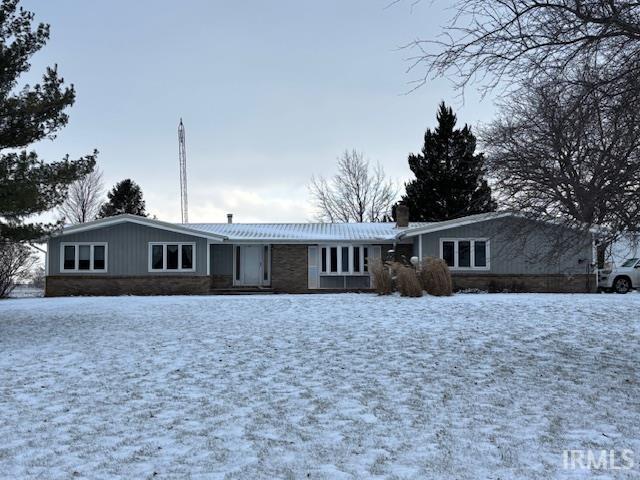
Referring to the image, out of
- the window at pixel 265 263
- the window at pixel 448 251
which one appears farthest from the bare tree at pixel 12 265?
the window at pixel 448 251

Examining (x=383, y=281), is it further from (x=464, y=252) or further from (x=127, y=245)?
(x=127, y=245)

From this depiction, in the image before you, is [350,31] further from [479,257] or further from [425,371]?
[479,257]

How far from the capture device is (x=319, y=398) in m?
6.14

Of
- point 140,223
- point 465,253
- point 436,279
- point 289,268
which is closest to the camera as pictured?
point 436,279

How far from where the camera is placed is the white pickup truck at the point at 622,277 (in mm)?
22070

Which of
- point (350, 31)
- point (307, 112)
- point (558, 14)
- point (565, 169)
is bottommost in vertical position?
point (565, 169)

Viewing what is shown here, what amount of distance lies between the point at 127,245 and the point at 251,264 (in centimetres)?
560

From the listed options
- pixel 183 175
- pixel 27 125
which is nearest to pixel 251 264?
pixel 27 125

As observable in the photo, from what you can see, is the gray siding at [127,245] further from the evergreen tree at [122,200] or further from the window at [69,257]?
the evergreen tree at [122,200]

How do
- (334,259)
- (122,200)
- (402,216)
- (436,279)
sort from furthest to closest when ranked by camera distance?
(122,200)
(402,216)
(334,259)
(436,279)

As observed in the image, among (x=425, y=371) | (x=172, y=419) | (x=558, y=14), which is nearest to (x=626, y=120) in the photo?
(x=558, y=14)

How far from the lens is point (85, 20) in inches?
523

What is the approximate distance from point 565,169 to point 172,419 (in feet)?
20.0

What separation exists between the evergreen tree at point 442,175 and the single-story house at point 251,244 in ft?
50.1
